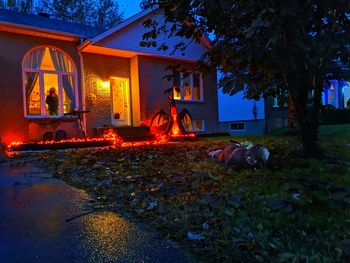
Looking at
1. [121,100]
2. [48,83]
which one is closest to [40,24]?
[48,83]

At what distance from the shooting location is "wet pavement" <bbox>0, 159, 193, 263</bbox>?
2615 millimetres

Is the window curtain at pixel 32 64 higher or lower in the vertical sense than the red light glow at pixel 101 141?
higher

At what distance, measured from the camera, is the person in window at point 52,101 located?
12.4m

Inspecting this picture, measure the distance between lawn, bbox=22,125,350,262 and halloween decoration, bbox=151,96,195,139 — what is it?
6530 millimetres

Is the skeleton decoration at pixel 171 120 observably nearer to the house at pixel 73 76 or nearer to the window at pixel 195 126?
the house at pixel 73 76

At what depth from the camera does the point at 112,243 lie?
2861mm

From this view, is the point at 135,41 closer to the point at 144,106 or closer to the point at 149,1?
the point at 144,106

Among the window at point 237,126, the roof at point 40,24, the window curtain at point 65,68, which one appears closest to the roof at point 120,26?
the roof at point 40,24

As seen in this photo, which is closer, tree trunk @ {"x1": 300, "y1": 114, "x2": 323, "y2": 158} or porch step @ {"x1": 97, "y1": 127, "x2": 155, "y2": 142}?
tree trunk @ {"x1": 300, "y1": 114, "x2": 323, "y2": 158}

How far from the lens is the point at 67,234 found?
3.08 meters

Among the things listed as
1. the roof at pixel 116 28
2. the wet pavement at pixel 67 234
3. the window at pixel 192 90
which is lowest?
the wet pavement at pixel 67 234

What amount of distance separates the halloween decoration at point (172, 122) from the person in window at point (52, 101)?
12.2ft

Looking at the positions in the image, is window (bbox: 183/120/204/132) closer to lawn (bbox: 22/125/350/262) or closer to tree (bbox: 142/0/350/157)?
lawn (bbox: 22/125/350/262)

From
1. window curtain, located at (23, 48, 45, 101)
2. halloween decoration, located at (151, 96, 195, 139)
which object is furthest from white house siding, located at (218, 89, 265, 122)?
window curtain, located at (23, 48, 45, 101)
